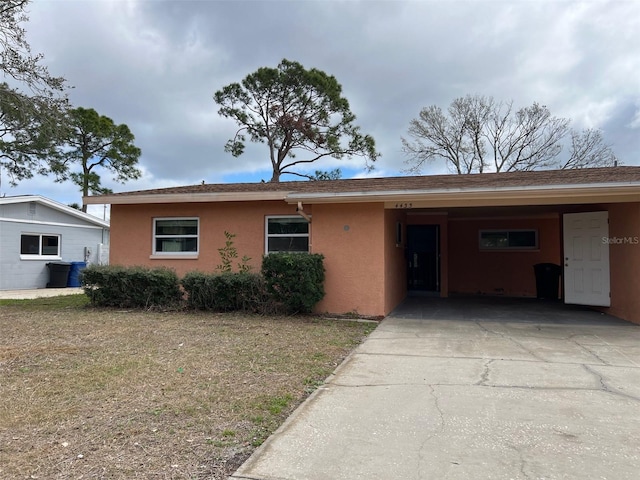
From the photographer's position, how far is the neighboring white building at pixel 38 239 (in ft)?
52.1

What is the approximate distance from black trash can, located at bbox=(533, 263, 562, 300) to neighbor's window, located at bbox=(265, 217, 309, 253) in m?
7.45

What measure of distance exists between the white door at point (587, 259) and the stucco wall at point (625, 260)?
0.62ft

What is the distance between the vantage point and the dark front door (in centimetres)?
1437

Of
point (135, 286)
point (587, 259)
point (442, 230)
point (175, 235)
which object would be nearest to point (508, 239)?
point (442, 230)

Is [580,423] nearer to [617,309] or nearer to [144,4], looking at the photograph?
[617,309]

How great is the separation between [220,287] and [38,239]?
39.7ft

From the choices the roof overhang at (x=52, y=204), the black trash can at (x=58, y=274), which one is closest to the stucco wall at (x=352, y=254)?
the black trash can at (x=58, y=274)

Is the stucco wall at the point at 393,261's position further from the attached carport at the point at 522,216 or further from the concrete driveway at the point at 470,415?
the concrete driveway at the point at 470,415

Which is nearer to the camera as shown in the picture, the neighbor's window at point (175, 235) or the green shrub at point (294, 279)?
the green shrub at point (294, 279)

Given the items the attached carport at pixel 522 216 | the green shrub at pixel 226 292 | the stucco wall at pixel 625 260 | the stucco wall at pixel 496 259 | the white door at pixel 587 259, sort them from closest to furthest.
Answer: the attached carport at pixel 522 216
the stucco wall at pixel 625 260
the green shrub at pixel 226 292
the white door at pixel 587 259
the stucco wall at pixel 496 259

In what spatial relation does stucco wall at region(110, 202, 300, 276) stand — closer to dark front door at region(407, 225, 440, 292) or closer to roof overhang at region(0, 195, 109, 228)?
dark front door at region(407, 225, 440, 292)

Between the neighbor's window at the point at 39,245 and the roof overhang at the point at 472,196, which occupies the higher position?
the roof overhang at the point at 472,196

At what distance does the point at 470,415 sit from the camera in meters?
3.74

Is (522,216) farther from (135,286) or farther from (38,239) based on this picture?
(38,239)
